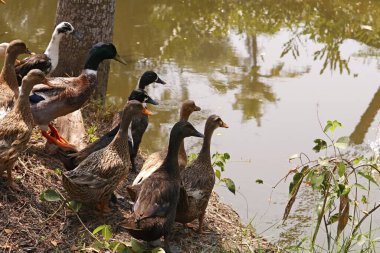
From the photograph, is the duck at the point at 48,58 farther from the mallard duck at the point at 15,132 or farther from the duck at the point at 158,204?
the duck at the point at 158,204

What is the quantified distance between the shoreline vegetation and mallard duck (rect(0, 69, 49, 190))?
0.28 meters

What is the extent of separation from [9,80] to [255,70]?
215 inches

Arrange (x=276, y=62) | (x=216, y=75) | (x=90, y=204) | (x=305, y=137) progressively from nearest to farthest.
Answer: (x=90, y=204), (x=305, y=137), (x=216, y=75), (x=276, y=62)

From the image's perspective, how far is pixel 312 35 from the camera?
1268cm

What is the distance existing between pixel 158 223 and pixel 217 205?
192 centimetres

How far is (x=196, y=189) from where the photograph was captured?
544cm

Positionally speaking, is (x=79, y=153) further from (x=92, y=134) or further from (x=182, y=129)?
(x=92, y=134)

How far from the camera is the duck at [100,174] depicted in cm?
504

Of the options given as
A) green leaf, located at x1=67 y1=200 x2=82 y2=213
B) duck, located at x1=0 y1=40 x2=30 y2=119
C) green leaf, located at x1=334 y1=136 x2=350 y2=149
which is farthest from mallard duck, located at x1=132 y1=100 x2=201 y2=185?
green leaf, located at x1=334 y1=136 x2=350 y2=149

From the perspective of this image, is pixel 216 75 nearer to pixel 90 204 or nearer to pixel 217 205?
pixel 217 205

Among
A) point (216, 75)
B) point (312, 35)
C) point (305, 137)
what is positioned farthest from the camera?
point (312, 35)

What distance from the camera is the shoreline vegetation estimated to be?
16.2ft

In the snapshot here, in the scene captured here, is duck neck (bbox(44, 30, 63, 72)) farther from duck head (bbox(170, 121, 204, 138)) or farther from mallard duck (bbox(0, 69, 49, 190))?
duck head (bbox(170, 121, 204, 138))

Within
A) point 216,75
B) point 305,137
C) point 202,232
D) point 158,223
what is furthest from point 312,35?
point 158,223
